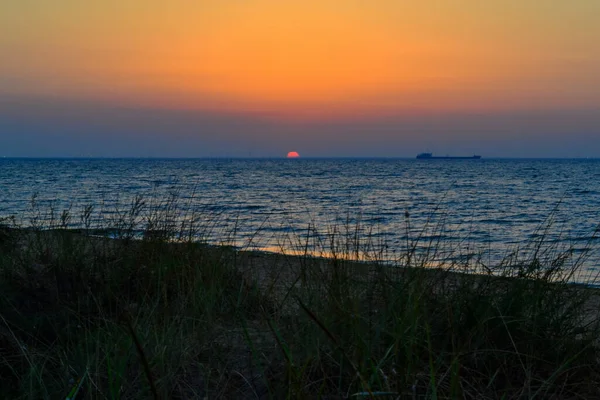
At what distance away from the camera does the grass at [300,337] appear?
2.70 metres

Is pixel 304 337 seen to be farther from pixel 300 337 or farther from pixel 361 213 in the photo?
pixel 361 213

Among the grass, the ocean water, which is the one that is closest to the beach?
the grass

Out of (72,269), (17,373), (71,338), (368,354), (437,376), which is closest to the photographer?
(368,354)

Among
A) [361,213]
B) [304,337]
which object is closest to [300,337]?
[304,337]

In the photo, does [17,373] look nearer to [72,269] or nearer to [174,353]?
[174,353]

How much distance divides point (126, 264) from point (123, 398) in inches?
98.2

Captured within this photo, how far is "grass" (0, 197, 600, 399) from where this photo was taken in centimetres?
270

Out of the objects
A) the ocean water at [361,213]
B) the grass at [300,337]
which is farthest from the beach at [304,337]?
the ocean water at [361,213]

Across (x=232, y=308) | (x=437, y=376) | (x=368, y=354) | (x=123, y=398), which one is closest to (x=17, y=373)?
(x=123, y=398)

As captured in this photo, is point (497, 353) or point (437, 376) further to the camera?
point (497, 353)

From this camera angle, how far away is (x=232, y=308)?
13.8ft

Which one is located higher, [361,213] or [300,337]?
[361,213]

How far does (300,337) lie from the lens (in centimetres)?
313

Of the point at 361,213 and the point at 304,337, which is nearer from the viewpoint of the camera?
the point at 304,337
